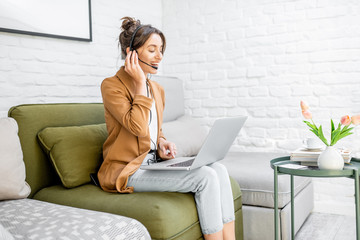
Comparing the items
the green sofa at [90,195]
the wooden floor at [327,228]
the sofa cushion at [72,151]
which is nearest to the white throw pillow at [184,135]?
the green sofa at [90,195]

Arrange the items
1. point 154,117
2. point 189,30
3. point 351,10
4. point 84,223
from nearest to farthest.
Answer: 1. point 84,223
2. point 154,117
3. point 351,10
4. point 189,30

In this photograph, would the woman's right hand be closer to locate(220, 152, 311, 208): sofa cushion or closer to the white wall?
the white wall

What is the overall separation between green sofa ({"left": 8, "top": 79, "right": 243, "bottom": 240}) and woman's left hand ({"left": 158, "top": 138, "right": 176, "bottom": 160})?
27 cm

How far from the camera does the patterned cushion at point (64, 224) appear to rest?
4.25 feet

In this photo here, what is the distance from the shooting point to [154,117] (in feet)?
6.63

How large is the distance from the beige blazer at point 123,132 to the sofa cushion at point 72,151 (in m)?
0.12

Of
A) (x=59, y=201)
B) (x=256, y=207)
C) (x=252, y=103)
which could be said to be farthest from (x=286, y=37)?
(x=59, y=201)

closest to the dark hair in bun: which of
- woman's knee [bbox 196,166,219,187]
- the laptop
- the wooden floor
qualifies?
the laptop

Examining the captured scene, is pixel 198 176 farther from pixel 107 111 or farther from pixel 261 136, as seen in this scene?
pixel 261 136

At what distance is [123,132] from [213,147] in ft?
1.50

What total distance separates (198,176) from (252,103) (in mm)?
1529

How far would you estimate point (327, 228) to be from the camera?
8.29 feet

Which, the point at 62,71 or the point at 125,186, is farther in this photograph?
the point at 62,71

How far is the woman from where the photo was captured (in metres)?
1.71
